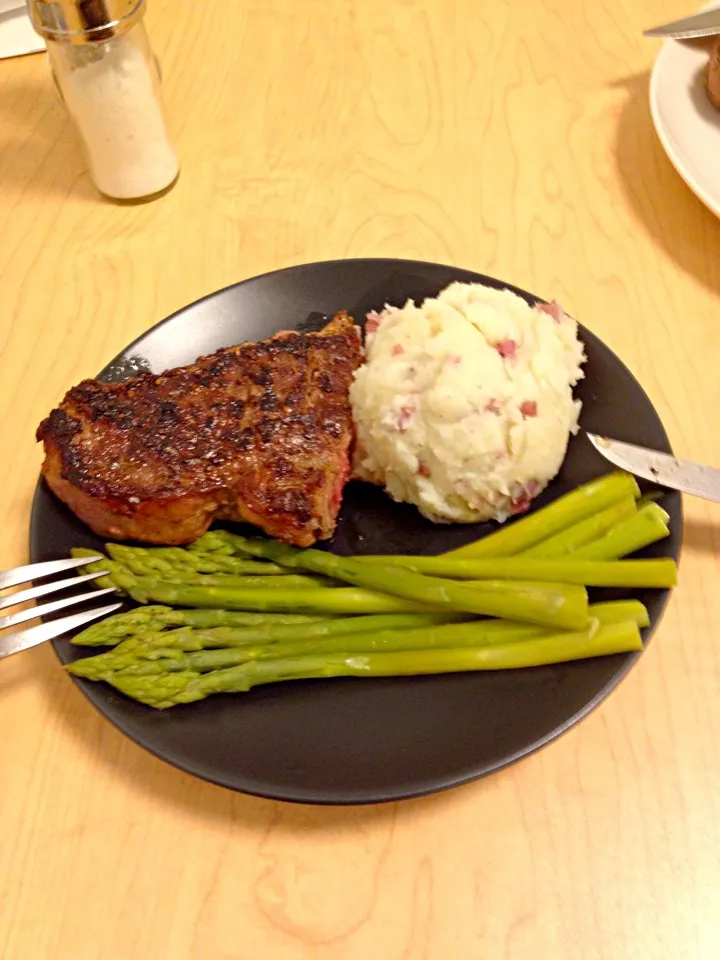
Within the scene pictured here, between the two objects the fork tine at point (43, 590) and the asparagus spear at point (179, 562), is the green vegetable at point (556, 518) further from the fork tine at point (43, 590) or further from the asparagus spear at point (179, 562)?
the fork tine at point (43, 590)

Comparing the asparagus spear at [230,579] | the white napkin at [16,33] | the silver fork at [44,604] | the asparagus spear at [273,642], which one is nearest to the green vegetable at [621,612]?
the asparagus spear at [273,642]

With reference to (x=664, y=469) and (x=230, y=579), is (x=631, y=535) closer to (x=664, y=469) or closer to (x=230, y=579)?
(x=664, y=469)

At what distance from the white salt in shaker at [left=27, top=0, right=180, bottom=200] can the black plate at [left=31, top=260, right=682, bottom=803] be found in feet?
4.79

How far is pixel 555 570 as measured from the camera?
1894 mm

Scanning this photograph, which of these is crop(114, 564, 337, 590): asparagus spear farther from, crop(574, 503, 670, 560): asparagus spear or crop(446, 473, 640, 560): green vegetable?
crop(574, 503, 670, 560): asparagus spear

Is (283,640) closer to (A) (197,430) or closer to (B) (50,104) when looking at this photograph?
(A) (197,430)

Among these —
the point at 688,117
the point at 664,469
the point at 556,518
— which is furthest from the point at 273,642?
the point at 688,117

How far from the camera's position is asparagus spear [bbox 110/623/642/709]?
1.76m

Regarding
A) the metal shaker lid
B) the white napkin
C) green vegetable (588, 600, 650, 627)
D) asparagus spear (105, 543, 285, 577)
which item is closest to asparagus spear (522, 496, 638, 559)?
green vegetable (588, 600, 650, 627)

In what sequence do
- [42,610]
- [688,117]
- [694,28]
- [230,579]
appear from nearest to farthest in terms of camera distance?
[42,610] → [230,579] → [688,117] → [694,28]

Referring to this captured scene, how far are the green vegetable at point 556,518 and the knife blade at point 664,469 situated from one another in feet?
0.12

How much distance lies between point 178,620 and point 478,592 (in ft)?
2.44

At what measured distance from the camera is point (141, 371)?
2.33 meters

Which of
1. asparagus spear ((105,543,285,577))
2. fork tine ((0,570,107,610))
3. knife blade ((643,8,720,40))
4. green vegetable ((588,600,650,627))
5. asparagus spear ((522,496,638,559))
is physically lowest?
green vegetable ((588,600,650,627))
